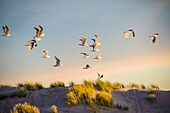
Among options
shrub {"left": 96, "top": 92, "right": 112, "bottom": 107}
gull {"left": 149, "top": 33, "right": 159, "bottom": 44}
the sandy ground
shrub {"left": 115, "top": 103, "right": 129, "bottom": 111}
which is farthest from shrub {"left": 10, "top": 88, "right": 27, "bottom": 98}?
gull {"left": 149, "top": 33, "right": 159, "bottom": 44}

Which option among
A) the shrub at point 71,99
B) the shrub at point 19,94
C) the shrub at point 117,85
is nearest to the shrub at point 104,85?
the shrub at point 117,85

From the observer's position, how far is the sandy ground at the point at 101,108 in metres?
13.6

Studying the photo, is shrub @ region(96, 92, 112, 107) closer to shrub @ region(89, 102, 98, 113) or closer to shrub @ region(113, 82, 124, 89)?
shrub @ region(89, 102, 98, 113)

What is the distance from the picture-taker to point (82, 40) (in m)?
16.5

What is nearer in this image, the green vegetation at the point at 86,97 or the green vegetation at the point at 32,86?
the green vegetation at the point at 86,97

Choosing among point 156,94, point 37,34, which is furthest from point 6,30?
point 156,94

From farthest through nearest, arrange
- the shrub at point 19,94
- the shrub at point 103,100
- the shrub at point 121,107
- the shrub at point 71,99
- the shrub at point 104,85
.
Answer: the shrub at point 104,85 → the shrub at point 19,94 → the shrub at point 121,107 → the shrub at point 103,100 → the shrub at point 71,99

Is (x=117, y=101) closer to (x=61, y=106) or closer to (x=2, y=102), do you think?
(x=61, y=106)

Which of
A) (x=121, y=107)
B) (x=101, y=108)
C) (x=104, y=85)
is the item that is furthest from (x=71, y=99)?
(x=104, y=85)

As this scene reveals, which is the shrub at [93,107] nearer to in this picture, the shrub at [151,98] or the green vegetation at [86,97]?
the green vegetation at [86,97]

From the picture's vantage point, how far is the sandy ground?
13.6m

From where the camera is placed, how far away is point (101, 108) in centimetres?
1356

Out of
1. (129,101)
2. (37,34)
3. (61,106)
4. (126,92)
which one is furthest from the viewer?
(126,92)

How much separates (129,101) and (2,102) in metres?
5.26
